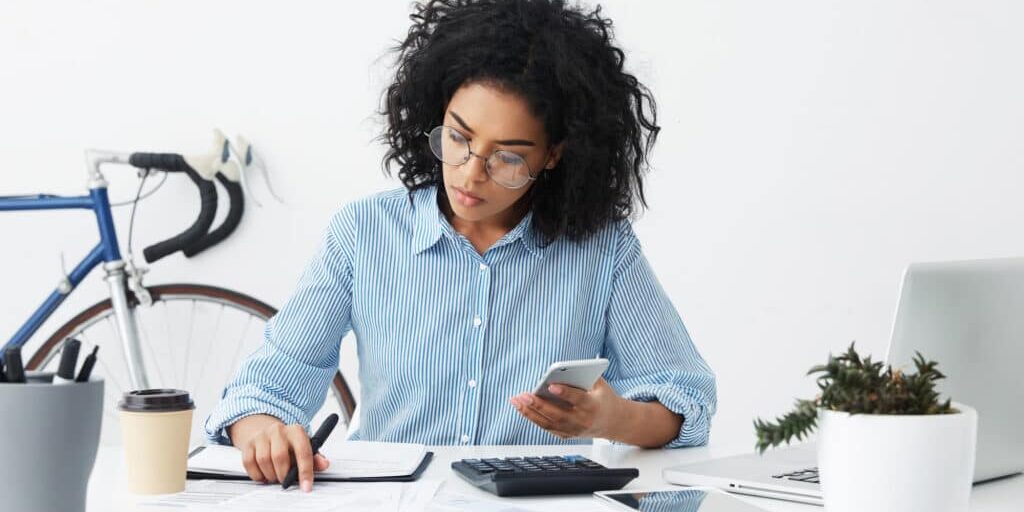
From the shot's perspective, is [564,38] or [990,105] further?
[990,105]

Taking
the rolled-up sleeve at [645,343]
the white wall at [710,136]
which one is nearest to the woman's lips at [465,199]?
the rolled-up sleeve at [645,343]

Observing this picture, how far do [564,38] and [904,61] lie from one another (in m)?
1.44

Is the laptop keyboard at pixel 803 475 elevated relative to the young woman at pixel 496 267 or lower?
lower

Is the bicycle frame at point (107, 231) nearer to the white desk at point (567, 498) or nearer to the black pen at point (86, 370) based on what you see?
the white desk at point (567, 498)

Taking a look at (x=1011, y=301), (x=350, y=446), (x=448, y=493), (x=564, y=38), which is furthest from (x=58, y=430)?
(x=564, y=38)

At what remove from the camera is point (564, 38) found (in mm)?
1497

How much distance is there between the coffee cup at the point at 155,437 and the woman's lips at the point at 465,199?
0.50 meters

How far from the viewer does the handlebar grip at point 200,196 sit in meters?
2.63

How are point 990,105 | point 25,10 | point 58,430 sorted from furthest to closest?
point 25,10, point 990,105, point 58,430

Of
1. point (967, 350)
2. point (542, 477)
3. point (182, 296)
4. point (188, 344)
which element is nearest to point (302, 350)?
point (542, 477)

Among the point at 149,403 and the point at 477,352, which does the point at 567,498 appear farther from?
the point at 477,352

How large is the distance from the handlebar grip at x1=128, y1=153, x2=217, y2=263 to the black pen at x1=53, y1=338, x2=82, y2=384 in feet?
6.32

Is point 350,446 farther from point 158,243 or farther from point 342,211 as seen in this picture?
point 158,243

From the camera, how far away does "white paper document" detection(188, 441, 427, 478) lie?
109 centimetres
